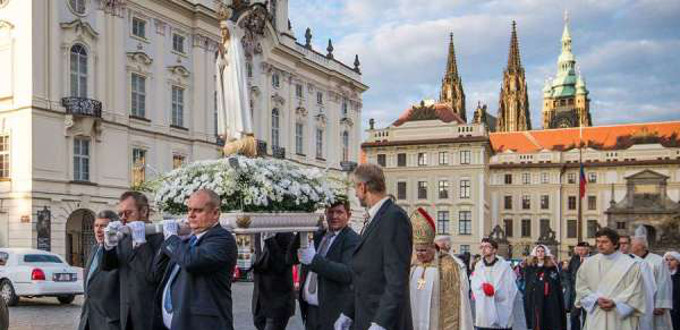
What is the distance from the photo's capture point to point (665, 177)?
7088cm

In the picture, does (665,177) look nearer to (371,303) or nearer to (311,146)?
(311,146)

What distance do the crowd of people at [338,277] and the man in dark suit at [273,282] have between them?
0.01 meters

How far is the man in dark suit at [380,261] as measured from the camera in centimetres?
511

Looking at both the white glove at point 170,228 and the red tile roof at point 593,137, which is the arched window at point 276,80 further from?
the red tile roof at point 593,137

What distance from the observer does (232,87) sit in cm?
962

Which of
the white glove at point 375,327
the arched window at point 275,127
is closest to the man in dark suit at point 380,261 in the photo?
the white glove at point 375,327

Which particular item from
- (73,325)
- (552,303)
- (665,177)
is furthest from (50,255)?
(665,177)

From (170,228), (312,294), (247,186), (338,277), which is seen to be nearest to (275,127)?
(247,186)

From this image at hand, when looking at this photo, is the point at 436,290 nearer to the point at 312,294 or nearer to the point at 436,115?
the point at 312,294

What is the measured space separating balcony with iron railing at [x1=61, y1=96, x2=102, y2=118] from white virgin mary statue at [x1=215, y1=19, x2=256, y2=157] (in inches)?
822

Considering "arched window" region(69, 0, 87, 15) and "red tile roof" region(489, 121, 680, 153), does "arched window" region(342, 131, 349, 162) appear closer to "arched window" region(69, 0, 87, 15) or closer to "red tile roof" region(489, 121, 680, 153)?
"arched window" region(69, 0, 87, 15)

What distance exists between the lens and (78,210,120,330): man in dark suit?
6340 mm

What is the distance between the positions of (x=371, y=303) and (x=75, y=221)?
27.0 meters

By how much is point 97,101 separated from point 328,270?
2535cm
